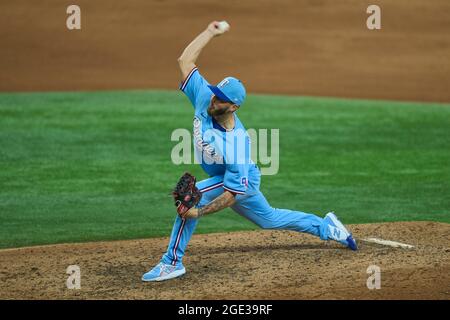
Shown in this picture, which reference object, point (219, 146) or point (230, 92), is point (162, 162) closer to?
point (219, 146)

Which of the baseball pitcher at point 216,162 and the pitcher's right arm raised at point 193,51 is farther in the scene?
the pitcher's right arm raised at point 193,51

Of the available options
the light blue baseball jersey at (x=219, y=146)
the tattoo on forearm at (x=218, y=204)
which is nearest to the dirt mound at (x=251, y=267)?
the tattoo on forearm at (x=218, y=204)

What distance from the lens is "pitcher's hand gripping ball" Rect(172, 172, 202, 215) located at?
6496 mm

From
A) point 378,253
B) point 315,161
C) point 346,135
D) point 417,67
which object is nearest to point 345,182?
point 315,161

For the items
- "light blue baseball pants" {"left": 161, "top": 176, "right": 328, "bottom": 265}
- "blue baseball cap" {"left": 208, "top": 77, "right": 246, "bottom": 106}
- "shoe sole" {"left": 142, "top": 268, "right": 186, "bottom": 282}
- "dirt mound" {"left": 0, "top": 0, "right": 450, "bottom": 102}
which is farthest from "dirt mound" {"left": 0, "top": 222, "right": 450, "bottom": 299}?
"dirt mound" {"left": 0, "top": 0, "right": 450, "bottom": 102}

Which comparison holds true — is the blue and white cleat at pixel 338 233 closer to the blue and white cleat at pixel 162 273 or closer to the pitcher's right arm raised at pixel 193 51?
the blue and white cleat at pixel 162 273

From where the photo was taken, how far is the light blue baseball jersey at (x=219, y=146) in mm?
6652

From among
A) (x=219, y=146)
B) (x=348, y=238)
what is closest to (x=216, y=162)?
(x=219, y=146)

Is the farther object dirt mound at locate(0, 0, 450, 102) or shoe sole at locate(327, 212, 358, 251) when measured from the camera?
dirt mound at locate(0, 0, 450, 102)

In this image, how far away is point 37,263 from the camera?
24.7 ft

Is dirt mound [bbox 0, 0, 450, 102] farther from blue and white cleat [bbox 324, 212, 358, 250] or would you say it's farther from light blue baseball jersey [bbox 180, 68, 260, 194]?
light blue baseball jersey [bbox 180, 68, 260, 194]

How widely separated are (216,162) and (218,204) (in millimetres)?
389

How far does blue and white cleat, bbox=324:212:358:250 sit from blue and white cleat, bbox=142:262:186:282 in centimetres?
142

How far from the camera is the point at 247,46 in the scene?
701 inches
